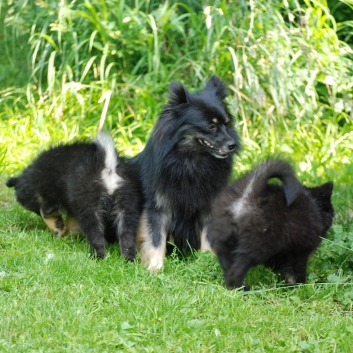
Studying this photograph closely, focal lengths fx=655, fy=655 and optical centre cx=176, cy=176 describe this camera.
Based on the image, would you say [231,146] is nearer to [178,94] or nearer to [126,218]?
[178,94]

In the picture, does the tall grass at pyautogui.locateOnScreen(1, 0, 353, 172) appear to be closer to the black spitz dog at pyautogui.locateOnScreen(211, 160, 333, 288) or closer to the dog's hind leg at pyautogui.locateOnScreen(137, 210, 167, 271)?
the dog's hind leg at pyautogui.locateOnScreen(137, 210, 167, 271)

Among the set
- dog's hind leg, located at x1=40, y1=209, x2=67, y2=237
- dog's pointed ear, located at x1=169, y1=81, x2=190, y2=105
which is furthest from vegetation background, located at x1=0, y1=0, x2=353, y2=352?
dog's pointed ear, located at x1=169, y1=81, x2=190, y2=105

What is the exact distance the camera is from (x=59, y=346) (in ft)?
12.2

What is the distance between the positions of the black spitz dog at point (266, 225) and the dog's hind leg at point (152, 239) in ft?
2.94

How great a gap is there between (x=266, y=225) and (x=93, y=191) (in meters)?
1.67

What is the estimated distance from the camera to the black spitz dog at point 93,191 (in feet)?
18.0

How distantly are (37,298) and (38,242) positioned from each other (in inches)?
53.8

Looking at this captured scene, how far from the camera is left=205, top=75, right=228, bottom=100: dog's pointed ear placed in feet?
19.6

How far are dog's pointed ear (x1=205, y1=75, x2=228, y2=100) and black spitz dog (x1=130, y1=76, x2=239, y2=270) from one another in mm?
217

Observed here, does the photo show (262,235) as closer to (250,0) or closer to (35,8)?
(250,0)

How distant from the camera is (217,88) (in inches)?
237

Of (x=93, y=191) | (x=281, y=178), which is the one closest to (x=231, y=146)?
(x=281, y=178)

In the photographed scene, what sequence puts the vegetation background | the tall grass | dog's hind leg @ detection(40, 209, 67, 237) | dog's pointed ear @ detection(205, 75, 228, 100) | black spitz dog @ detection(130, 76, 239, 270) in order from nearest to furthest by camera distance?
black spitz dog @ detection(130, 76, 239, 270)
dog's pointed ear @ detection(205, 75, 228, 100)
dog's hind leg @ detection(40, 209, 67, 237)
the vegetation background
the tall grass

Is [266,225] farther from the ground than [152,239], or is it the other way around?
[266,225]
